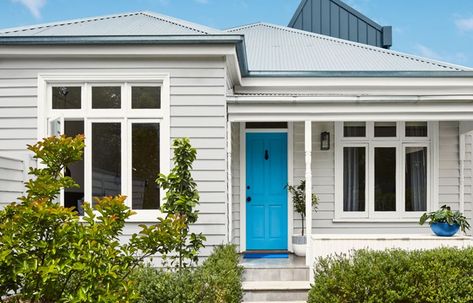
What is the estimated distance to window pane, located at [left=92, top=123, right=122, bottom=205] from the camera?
7.45 m

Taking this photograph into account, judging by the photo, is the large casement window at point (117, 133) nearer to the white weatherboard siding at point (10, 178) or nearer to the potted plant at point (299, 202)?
the white weatherboard siding at point (10, 178)

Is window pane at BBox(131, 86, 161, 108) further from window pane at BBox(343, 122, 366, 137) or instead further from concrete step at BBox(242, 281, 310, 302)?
window pane at BBox(343, 122, 366, 137)

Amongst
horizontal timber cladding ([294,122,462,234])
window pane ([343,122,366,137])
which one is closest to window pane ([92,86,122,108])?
horizontal timber cladding ([294,122,462,234])

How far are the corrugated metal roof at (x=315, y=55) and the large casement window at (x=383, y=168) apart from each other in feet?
3.95

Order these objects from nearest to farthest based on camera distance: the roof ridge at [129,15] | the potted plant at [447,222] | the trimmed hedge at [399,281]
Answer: the trimmed hedge at [399,281] < the potted plant at [447,222] < the roof ridge at [129,15]

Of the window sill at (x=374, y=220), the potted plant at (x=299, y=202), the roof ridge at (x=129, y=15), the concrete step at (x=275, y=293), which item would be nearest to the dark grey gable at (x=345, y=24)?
the window sill at (x=374, y=220)

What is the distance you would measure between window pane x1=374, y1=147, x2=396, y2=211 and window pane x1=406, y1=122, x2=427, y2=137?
42 centimetres

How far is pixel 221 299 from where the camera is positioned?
5539 millimetres

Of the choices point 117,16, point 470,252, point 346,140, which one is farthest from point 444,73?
point 117,16

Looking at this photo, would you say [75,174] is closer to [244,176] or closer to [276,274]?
[244,176]

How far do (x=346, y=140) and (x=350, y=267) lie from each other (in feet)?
12.4

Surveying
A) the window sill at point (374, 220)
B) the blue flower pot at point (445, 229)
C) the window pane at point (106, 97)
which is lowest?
the window sill at point (374, 220)

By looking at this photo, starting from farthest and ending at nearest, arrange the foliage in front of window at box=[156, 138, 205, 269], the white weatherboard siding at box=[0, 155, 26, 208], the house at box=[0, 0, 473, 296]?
the house at box=[0, 0, 473, 296]
the white weatherboard siding at box=[0, 155, 26, 208]
the foliage in front of window at box=[156, 138, 205, 269]

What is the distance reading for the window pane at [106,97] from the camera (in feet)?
24.6
